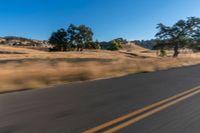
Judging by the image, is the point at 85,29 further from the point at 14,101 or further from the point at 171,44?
the point at 14,101

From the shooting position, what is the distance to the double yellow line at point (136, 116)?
213 inches

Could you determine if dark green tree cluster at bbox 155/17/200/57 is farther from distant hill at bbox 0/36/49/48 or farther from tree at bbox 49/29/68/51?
distant hill at bbox 0/36/49/48

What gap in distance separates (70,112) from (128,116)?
3.95 feet

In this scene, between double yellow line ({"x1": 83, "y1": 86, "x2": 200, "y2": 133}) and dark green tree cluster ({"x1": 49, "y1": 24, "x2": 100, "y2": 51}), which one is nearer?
double yellow line ({"x1": 83, "y1": 86, "x2": 200, "y2": 133})


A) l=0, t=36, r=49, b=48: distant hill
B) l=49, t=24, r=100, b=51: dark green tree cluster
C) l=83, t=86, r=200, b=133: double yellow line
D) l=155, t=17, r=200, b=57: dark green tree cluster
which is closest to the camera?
l=83, t=86, r=200, b=133: double yellow line

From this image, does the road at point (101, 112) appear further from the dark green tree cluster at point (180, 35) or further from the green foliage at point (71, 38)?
the green foliage at point (71, 38)

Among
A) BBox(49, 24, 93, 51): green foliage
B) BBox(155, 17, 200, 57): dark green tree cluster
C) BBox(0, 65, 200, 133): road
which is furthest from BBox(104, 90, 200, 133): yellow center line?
BBox(49, 24, 93, 51): green foliage

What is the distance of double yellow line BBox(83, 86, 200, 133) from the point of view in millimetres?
5415

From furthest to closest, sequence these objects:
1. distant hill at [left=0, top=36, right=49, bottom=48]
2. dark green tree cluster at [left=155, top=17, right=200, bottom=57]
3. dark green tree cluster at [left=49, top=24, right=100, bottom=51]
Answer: distant hill at [left=0, top=36, right=49, bottom=48], dark green tree cluster at [left=49, top=24, right=100, bottom=51], dark green tree cluster at [left=155, top=17, right=200, bottom=57]

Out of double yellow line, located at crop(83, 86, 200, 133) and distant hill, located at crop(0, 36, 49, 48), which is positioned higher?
double yellow line, located at crop(83, 86, 200, 133)

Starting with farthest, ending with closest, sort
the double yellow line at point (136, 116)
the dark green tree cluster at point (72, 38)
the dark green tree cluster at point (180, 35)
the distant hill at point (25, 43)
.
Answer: the distant hill at point (25, 43), the dark green tree cluster at point (72, 38), the dark green tree cluster at point (180, 35), the double yellow line at point (136, 116)

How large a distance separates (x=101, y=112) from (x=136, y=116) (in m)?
0.75

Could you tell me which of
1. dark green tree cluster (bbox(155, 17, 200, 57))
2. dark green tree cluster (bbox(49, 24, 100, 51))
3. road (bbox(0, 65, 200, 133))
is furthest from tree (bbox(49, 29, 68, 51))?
road (bbox(0, 65, 200, 133))

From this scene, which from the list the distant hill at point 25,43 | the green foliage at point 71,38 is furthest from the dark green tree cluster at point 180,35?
the distant hill at point 25,43
